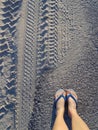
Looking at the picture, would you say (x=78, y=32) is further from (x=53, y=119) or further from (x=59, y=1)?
(x=53, y=119)

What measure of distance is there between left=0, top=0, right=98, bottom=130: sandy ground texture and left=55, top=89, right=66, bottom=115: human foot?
0.17 ft

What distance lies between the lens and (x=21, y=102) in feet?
11.4

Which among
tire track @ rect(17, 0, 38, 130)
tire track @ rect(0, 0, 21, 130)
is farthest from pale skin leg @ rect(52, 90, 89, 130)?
tire track @ rect(0, 0, 21, 130)

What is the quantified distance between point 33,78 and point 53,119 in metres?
0.44

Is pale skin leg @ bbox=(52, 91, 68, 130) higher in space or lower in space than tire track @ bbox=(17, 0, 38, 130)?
lower

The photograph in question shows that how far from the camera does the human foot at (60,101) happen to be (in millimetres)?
3418

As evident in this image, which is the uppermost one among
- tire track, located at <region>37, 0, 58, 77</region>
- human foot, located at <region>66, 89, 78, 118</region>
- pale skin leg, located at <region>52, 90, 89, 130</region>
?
tire track, located at <region>37, 0, 58, 77</region>

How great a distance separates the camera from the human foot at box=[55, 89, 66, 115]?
342 cm

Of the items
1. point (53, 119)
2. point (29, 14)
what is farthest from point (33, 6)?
point (53, 119)

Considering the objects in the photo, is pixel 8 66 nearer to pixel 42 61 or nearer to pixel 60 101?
pixel 42 61

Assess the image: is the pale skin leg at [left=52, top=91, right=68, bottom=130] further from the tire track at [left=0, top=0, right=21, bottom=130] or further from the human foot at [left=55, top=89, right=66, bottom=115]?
the tire track at [left=0, top=0, right=21, bottom=130]

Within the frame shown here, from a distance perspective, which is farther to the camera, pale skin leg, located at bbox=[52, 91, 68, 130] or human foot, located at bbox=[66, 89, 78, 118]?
human foot, located at bbox=[66, 89, 78, 118]

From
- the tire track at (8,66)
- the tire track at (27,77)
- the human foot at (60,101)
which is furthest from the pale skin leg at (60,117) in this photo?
the tire track at (8,66)

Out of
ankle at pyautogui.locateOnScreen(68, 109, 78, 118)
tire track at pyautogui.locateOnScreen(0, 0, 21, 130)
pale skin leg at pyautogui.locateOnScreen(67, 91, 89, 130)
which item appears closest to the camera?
pale skin leg at pyautogui.locateOnScreen(67, 91, 89, 130)
